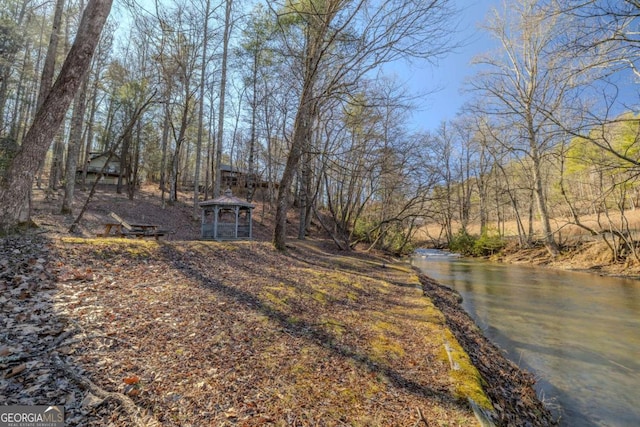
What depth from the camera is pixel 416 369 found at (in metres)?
3.27

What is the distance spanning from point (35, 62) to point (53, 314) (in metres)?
24.0

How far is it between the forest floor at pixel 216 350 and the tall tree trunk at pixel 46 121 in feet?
1.87

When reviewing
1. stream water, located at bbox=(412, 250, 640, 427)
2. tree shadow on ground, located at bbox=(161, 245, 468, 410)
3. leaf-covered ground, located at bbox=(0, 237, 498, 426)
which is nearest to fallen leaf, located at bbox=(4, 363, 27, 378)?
leaf-covered ground, located at bbox=(0, 237, 498, 426)

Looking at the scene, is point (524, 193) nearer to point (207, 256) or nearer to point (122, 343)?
point (207, 256)

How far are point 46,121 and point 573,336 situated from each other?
10.4 metres

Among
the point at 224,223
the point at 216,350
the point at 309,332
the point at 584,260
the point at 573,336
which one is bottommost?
the point at 573,336

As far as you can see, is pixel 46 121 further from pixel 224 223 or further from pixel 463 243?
pixel 463 243

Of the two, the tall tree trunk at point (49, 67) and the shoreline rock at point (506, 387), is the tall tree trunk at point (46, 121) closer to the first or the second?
the tall tree trunk at point (49, 67)

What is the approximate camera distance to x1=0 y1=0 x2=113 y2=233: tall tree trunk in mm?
4727

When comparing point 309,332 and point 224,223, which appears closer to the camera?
point 309,332

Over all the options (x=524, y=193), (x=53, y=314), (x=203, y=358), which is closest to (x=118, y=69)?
(x=53, y=314)

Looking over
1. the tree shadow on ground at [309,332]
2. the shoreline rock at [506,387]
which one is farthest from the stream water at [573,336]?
the tree shadow on ground at [309,332]

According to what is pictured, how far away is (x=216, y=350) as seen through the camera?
2902 mm

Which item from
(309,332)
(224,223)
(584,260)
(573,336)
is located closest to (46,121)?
(309,332)
